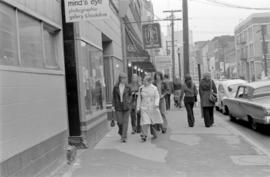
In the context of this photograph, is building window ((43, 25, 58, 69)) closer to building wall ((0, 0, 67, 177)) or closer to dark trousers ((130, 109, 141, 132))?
building wall ((0, 0, 67, 177))

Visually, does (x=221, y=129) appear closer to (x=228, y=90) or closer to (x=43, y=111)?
(x=228, y=90)

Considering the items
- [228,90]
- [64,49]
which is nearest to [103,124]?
[64,49]

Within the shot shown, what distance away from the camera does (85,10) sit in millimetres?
8305

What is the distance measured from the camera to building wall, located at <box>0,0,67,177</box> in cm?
541

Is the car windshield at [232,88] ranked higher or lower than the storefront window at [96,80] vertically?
lower

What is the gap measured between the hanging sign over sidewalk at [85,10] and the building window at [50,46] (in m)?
0.42

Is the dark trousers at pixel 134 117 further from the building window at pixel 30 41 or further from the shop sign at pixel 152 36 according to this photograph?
the shop sign at pixel 152 36

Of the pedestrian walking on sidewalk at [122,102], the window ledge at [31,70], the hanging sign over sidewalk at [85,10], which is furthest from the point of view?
the pedestrian walking on sidewalk at [122,102]

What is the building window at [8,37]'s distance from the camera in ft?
18.2

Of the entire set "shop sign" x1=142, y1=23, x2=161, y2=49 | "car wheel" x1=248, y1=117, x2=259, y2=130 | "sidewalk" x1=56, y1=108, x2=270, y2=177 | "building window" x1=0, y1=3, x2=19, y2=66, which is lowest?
"sidewalk" x1=56, y1=108, x2=270, y2=177

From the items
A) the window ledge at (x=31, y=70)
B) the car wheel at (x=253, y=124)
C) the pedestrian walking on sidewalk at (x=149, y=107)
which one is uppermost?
the window ledge at (x=31, y=70)

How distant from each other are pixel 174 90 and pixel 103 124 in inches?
431

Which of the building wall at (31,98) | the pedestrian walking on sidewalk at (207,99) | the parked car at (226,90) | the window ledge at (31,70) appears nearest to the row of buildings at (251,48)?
the parked car at (226,90)

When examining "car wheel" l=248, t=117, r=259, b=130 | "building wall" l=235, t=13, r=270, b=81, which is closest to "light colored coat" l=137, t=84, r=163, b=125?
"car wheel" l=248, t=117, r=259, b=130
